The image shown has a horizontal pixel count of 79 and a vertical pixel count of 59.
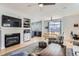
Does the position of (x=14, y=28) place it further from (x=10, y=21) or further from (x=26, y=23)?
(x=26, y=23)

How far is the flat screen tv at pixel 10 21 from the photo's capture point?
3.77 m

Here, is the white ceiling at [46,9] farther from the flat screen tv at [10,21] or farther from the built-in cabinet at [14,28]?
the flat screen tv at [10,21]

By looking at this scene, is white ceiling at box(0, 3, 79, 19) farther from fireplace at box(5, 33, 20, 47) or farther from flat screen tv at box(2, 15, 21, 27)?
fireplace at box(5, 33, 20, 47)

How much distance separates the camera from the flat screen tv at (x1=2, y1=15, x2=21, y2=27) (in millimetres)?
3773

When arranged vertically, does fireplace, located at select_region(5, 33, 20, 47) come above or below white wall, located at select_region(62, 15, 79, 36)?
below

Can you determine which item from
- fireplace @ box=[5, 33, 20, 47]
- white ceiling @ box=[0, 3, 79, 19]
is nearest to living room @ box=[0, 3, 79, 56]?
white ceiling @ box=[0, 3, 79, 19]

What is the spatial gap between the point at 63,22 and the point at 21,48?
1364mm

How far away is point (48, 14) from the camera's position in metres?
3.41

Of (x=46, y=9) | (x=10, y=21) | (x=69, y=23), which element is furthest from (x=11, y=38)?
(x=69, y=23)

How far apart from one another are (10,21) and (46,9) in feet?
4.40

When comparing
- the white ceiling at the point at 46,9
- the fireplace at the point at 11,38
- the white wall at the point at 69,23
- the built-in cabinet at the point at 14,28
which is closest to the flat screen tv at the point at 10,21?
the built-in cabinet at the point at 14,28

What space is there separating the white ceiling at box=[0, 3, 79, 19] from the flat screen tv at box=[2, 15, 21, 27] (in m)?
0.51

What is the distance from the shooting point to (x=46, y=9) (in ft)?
10.8

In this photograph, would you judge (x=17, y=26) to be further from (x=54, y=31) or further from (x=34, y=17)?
(x=54, y=31)
